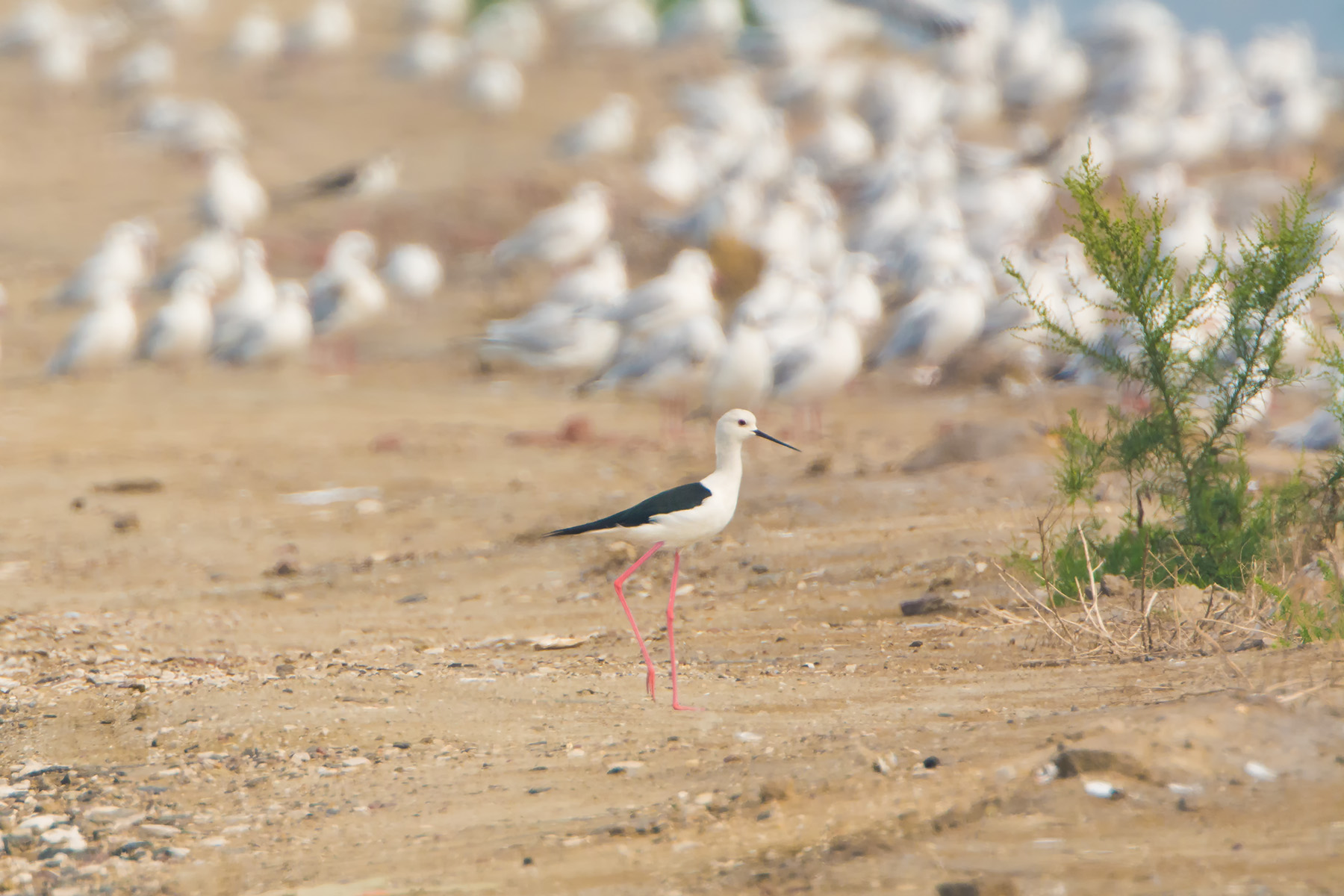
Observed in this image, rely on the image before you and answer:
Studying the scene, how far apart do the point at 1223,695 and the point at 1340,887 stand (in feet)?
3.28

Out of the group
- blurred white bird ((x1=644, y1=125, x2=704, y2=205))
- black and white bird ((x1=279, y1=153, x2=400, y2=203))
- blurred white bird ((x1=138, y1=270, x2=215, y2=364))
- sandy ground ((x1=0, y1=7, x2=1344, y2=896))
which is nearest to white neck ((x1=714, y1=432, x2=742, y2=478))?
sandy ground ((x1=0, y1=7, x2=1344, y2=896))

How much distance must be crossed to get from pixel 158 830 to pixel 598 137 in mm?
28440

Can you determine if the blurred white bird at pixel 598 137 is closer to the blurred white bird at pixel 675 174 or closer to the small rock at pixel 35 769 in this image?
the blurred white bird at pixel 675 174

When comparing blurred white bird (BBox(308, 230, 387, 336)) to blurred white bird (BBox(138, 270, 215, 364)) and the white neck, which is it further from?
the white neck

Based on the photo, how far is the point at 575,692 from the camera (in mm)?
5730

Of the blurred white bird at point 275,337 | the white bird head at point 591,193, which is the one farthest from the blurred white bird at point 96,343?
the white bird head at point 591,193

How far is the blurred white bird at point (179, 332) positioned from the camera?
18359 millimetres

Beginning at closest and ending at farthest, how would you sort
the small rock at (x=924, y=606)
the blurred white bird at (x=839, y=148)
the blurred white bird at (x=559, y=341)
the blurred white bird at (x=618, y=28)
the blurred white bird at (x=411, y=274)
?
the small rock at (x=924, y=606) → the blurred white bird at (x=559, y=341) → the blurred white bird at (x=411, y=274) → the blurred white bird at (x=839, y=148) → the blurred white bird at (x=618, y=28)

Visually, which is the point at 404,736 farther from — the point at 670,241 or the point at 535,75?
the point at 535,75

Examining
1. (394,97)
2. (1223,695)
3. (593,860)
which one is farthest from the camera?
(394,97)

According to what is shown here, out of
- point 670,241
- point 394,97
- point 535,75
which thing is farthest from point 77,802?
point 535,75

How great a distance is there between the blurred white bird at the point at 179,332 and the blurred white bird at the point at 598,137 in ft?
45.1

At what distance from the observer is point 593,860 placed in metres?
4.02

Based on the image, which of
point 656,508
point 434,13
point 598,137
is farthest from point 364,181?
point 434,13
